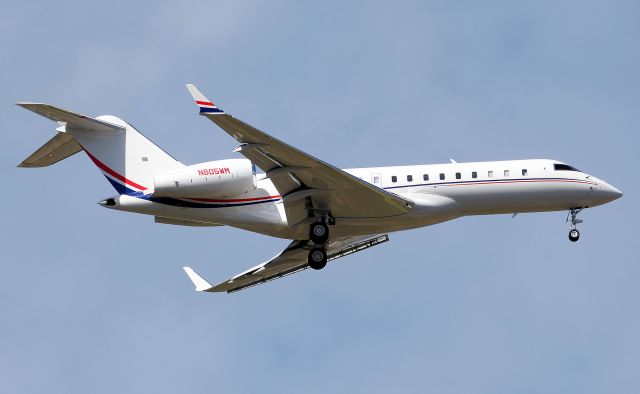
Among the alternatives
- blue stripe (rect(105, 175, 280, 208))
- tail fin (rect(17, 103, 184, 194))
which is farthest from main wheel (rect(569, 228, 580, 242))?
tail fin (rect(17, 103, 184, 194))

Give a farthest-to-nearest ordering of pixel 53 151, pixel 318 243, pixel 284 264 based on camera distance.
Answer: pixel 284 264, pixel 318 243, pixel 53 151

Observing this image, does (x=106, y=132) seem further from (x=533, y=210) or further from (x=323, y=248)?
(x=533, y=210)

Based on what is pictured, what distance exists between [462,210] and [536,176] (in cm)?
225

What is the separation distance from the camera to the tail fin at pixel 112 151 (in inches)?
1209

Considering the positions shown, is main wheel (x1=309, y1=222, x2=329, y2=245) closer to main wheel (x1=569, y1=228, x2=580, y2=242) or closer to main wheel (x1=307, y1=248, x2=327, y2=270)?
main wheel (x1=307, y1=248, x2=327, y2=270)

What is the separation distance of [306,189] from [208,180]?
2.46m

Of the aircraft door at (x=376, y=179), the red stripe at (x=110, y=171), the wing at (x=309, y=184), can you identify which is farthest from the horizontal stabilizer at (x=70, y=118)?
the aircraft door at (x=376, y=179)

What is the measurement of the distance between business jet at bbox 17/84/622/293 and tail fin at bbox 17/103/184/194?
0.08 ft

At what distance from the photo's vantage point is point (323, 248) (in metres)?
31.8

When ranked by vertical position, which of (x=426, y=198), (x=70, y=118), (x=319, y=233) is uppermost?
(x=70, y=118)

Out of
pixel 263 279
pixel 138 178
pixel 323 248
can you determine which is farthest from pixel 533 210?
pixel 138 178

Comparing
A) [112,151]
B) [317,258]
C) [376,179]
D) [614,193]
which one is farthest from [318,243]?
[614,193]

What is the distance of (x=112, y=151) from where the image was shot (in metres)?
31.2

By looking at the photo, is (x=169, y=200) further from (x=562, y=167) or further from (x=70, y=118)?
(x=562, y=167)
